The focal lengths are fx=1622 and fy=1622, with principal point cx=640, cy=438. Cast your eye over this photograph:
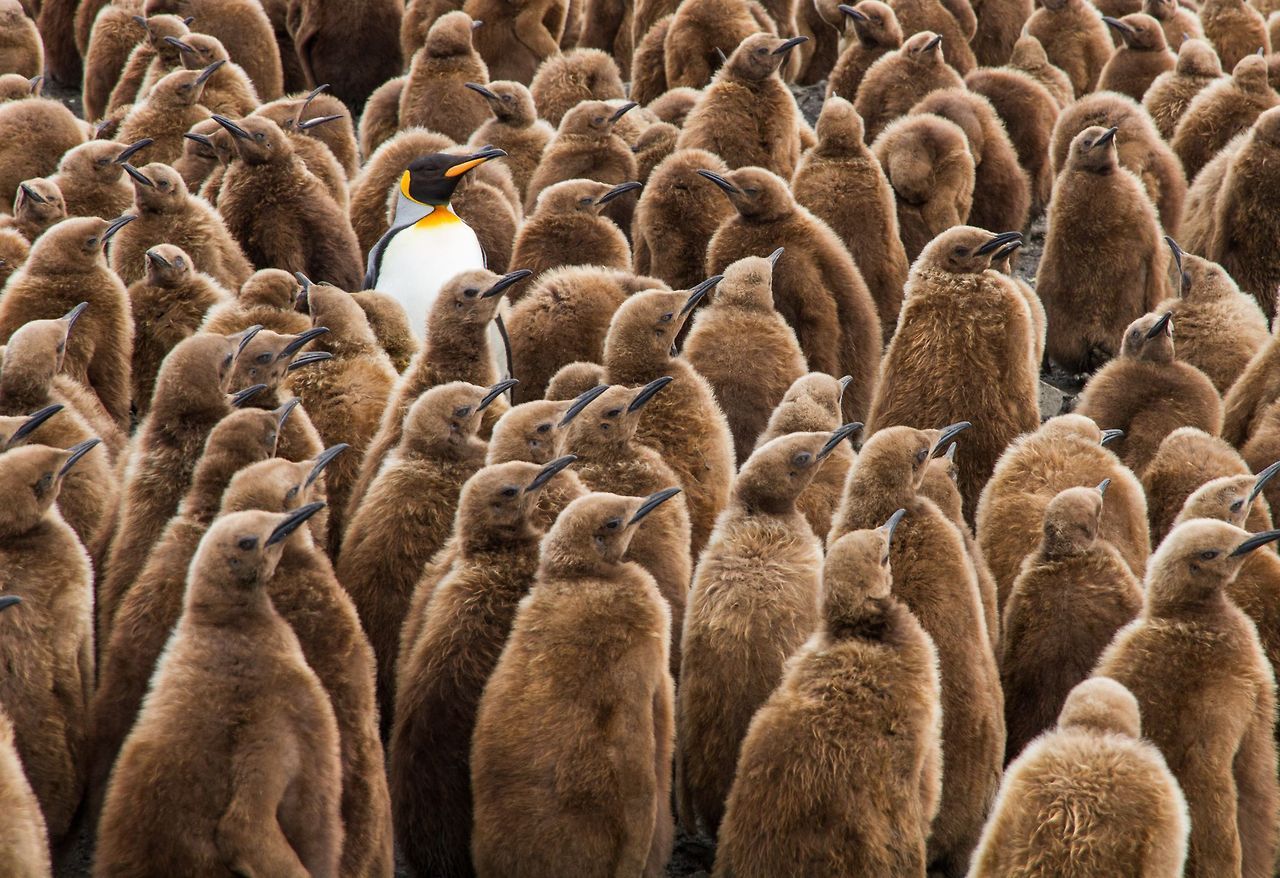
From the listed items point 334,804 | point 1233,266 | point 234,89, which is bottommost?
point 1233,266

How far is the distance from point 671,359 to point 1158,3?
7.04 meters

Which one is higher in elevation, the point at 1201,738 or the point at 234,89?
the point at 234,89

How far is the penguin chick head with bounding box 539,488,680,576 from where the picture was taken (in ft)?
14.6

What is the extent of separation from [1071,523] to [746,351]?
1876 millimetres

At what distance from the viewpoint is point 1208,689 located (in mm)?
4355

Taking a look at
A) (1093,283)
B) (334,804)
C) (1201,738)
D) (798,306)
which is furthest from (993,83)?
(334,804)

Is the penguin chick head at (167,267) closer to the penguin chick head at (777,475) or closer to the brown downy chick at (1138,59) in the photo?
the penguin chick head at (777,475)

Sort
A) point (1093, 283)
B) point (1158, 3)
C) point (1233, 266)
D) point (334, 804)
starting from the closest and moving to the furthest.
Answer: point (334, 804) → point (1093, 283) → point (1233, 266) → point (1158, 3)

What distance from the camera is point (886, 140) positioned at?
8.51 m

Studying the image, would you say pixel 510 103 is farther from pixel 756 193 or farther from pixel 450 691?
pixel 450 691

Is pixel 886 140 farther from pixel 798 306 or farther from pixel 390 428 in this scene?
pixel 390 428

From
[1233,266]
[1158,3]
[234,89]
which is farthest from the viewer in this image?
[1158,3]

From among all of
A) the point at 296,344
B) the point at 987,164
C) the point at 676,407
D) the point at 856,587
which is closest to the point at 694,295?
the point at 676,407

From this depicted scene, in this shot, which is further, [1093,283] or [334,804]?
[1093,283]
